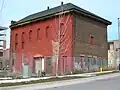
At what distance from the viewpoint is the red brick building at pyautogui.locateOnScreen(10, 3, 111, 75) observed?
44.5m

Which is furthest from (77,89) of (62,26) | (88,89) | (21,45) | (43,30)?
(21,45)

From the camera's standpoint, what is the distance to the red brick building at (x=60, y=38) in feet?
146

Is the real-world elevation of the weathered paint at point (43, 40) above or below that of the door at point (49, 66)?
above

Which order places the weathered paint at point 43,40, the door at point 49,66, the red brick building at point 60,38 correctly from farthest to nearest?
the door at point 49,66 < the weathered paint at point 43,40 < the red brick building at point 60,38

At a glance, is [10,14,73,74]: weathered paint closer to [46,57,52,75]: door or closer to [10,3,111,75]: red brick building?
[10,3,111,75]: red brick building

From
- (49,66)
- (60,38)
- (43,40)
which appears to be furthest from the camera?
(43,40)

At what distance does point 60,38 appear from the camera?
133 feet

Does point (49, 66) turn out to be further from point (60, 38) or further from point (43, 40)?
point (60, 38)

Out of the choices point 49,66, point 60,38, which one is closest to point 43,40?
point 49,66

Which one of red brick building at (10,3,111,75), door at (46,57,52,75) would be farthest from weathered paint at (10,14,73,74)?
door at (46,57,52,75)

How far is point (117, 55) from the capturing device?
59.2 meters

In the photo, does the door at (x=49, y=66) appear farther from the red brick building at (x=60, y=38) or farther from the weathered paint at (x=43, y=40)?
the weathered paint at (x=43, y=40)

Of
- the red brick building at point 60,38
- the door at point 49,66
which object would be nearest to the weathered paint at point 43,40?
the red brick building at point 60,38

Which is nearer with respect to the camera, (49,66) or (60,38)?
(60,38)
